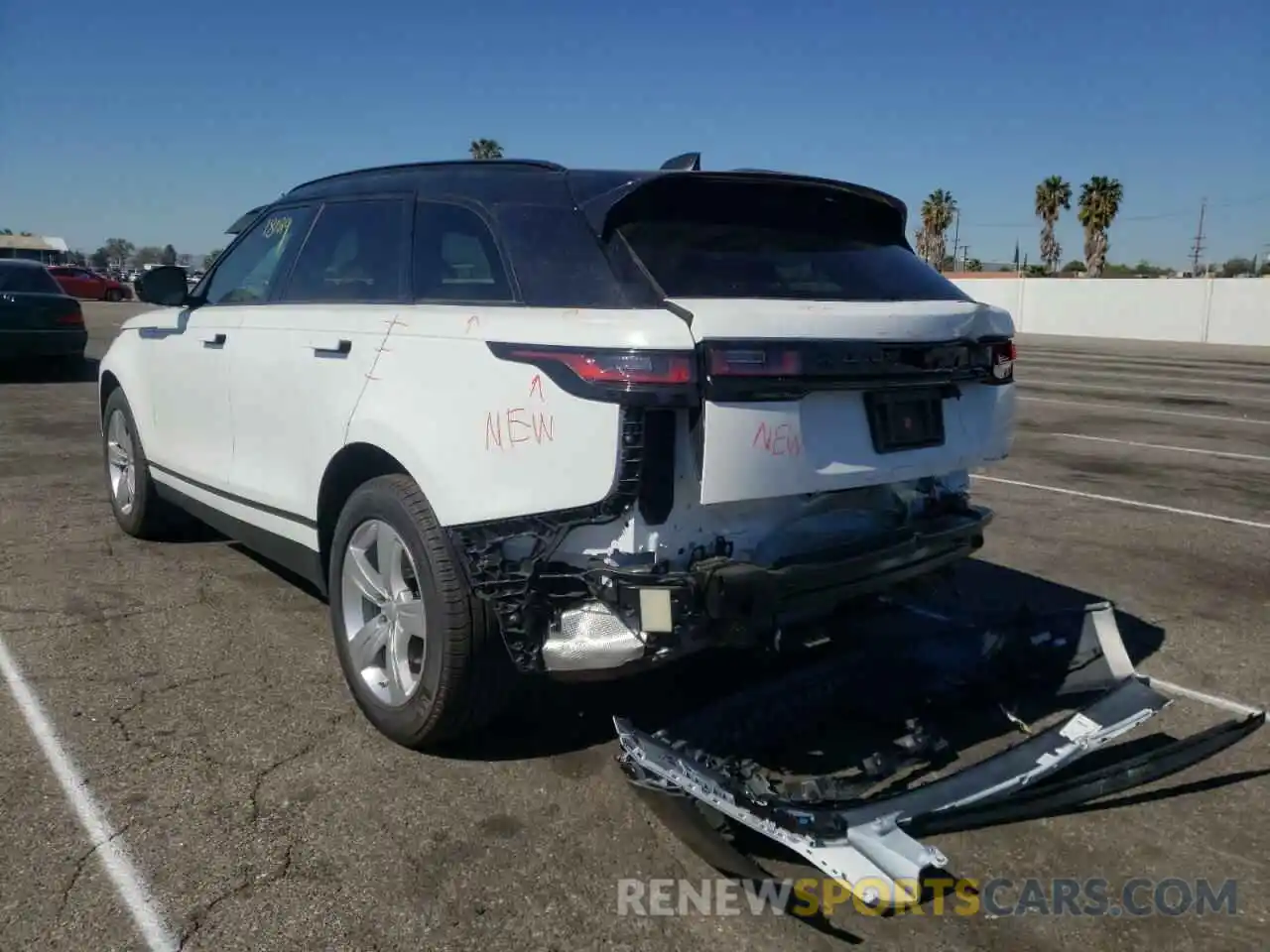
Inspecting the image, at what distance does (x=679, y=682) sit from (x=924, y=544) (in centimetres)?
119

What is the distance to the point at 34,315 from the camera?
14.4m

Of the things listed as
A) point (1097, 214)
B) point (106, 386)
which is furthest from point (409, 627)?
point (1097, 214)

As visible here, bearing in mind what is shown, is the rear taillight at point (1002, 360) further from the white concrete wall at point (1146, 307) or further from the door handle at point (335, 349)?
the white concrete wall at point (1146, 307)

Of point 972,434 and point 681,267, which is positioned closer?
point 681,267

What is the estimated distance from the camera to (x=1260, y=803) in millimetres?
3381

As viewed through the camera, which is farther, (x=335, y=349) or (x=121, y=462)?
(x=121, y=462)

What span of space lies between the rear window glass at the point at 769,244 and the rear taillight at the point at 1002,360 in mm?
240

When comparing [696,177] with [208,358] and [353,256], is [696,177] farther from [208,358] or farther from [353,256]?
[208,358]

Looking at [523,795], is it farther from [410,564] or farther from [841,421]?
[841,421]

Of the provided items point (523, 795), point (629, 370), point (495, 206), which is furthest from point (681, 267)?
point (523, 795)

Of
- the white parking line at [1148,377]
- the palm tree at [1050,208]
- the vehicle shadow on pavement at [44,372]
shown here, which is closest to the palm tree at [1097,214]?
the palm tree at [1050,208]

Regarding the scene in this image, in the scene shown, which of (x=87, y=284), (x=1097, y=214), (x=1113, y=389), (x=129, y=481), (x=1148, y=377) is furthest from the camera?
(x=1097, y=214)

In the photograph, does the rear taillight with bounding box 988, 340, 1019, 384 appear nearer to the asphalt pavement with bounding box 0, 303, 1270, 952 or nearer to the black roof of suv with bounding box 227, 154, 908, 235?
the black roof of suv with bounding box 227, 154, 908, 235

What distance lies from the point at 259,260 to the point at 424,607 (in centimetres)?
237
